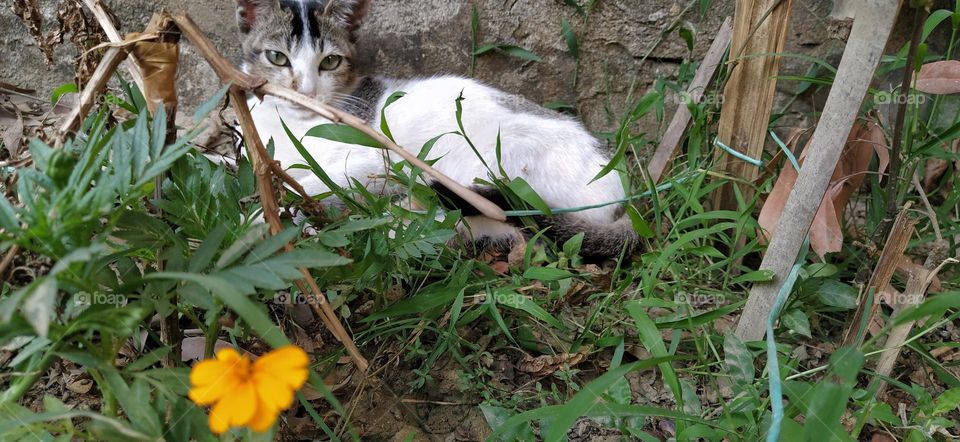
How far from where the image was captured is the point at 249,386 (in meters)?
0.67

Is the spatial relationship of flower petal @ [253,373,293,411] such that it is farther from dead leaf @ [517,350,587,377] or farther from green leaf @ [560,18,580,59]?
green leaf @ [560,18,580,59]

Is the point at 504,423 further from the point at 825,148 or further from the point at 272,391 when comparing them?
the point at 825,148

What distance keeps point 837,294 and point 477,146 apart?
1.12m

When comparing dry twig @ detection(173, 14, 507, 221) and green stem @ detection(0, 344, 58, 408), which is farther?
dry twig @ detection(173, 14, 507, 221)

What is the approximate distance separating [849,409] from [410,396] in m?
0.93

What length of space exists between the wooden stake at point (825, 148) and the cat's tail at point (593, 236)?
50 cm

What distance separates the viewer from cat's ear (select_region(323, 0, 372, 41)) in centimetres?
218

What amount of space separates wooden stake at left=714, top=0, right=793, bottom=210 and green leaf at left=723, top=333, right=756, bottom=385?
0.70 meters

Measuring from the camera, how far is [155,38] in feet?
3.63

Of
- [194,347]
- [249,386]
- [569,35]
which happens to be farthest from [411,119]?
[249,386]

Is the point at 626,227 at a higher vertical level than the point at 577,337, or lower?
higher

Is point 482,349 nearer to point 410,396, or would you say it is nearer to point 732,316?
point 410,396

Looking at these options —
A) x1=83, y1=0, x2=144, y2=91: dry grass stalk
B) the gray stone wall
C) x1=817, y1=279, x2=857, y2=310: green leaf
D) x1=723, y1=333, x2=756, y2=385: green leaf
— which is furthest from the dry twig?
the gray stone wall

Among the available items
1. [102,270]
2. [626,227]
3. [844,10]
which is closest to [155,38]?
[102,270]
